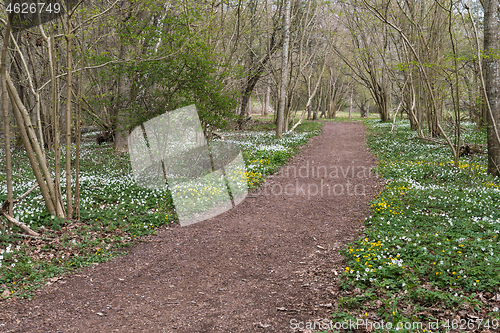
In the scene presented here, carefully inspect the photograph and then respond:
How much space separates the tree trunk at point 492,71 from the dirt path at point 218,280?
13.4 feet

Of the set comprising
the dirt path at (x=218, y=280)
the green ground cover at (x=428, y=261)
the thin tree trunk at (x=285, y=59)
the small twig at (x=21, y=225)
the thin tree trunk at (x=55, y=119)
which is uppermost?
the thin tree trunk at (x=285, y=59)

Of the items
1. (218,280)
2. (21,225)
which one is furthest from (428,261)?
(21,225)

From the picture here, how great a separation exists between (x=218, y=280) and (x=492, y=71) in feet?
29.4

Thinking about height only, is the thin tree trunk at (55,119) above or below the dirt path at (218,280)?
above

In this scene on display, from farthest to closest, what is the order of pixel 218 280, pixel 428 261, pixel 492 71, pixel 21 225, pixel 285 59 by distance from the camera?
pixel 285 59 → pixel 492 71 → pixel 21 225 → pixel 218 280 → pixel 428 261

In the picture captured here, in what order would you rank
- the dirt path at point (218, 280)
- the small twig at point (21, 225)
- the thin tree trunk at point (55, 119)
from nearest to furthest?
the dirt path at point (218, 280) → the small twig at point (21, 225) → the thin tree trunk at point (55, 119)

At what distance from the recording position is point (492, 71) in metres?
9.04

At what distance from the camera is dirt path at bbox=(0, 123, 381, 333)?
4.19 meters

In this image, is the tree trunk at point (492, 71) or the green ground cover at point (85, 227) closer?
the green ground cover at point (85, 227)

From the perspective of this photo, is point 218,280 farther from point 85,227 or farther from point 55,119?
point 55,119

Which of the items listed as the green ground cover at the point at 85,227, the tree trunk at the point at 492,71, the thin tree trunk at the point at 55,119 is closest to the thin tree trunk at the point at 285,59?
the green ground cover at the point at 85,227

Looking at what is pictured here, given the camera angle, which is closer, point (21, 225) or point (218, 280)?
point (218, 280)

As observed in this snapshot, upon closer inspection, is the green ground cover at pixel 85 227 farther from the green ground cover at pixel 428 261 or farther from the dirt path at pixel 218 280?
the green ground cover at pixel 428 261

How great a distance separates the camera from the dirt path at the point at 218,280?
419 centimetres
